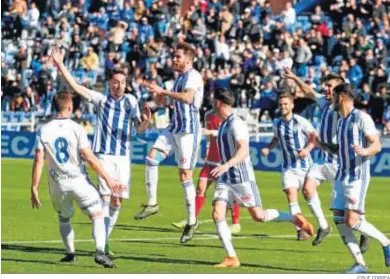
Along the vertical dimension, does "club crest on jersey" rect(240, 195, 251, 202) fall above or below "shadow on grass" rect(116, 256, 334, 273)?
above

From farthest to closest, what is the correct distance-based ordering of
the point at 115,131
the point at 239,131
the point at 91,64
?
the point at 91,64
the point at 115,131
the point at 239,131

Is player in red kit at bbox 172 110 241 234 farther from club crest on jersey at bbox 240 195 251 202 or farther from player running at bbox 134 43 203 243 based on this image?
club crest on jersey at bbox 240 195 251 202

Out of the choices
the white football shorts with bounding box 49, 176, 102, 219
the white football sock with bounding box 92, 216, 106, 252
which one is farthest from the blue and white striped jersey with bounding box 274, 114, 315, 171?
the white football sock with bounding box 92, 216, 106, 252

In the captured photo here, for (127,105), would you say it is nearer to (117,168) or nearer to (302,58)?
(117,168)

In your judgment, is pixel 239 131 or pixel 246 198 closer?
pixel 239 131

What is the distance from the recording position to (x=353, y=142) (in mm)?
15375

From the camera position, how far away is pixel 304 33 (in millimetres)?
42469

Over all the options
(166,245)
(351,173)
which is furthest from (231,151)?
(166,245)

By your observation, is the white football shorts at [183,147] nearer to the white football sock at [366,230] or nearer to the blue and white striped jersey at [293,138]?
the blue and white striped jersey at [293,138]

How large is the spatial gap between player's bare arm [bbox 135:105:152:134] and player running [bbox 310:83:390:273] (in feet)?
7.96

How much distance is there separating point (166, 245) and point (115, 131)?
6.66 feet

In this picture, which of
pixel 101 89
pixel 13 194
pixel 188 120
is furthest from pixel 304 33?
pixel 188 120

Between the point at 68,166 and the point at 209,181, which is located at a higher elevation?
the point at 68,166

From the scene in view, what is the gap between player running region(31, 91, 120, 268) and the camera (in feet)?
49.8
